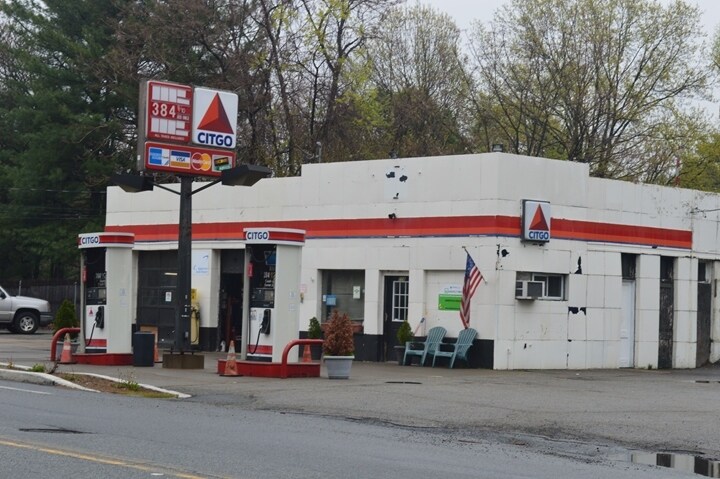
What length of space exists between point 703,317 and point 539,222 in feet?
25.4

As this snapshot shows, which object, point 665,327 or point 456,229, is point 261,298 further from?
point 665,327

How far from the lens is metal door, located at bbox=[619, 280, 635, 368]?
32.2m

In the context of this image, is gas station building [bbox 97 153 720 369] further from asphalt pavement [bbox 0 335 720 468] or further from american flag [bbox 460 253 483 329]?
asphalt pavement [bbox 0 335 720 468]

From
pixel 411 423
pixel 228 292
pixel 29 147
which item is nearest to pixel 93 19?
pixel 29 147

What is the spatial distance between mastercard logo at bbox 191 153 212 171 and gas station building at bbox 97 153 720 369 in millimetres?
2530

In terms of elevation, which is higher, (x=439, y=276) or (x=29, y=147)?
(x=29, y=147)

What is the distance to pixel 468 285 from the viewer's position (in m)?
29.1

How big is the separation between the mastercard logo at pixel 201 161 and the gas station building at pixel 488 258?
8.30ft

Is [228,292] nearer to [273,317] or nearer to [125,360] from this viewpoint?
[125,360]

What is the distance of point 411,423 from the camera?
16.8 m

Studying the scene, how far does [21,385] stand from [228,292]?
569 inches

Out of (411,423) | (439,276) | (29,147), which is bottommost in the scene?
(411,423)

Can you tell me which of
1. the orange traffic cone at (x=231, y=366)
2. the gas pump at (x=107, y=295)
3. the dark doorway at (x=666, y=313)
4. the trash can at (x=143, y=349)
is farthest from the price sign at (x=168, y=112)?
the dark doorway at (x=666, y=313)

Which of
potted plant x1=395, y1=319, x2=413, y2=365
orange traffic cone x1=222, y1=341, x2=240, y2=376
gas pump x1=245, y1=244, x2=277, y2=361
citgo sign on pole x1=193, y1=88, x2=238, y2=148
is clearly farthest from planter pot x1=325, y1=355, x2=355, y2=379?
citgo sign on pole x1=193, y1=88, x2=238, y2=148
